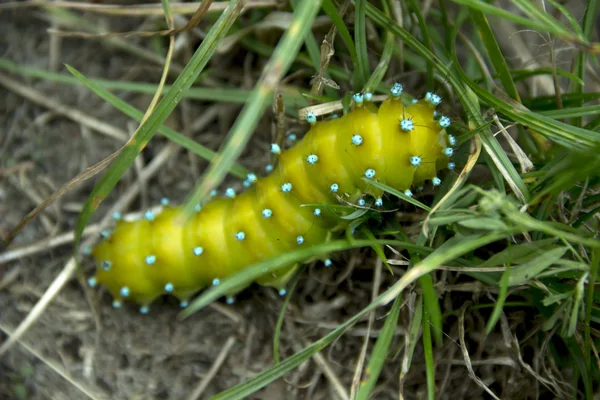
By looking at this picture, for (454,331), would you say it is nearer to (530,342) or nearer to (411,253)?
(530,342)

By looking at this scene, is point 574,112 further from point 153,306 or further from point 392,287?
point 153,306

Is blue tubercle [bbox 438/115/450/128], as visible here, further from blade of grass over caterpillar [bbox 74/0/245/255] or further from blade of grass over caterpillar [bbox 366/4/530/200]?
blade of grass over caterpillar [bbox 74/0/245/255]

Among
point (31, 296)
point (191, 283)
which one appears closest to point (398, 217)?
point (191, 283)

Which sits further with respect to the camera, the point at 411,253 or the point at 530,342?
the point at 530,342

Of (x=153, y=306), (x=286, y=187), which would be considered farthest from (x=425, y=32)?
(x=153, y=306)

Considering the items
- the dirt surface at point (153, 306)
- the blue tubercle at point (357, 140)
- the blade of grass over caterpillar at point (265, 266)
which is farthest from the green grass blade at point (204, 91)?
the blade of grass over caterpillar at point (265, 266)

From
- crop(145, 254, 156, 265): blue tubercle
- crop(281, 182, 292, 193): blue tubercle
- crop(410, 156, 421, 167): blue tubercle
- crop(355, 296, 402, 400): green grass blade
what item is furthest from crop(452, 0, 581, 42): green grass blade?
crop(145, 254, 156, 265): blue tubercle

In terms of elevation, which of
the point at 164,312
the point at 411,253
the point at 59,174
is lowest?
the point at 164,312
